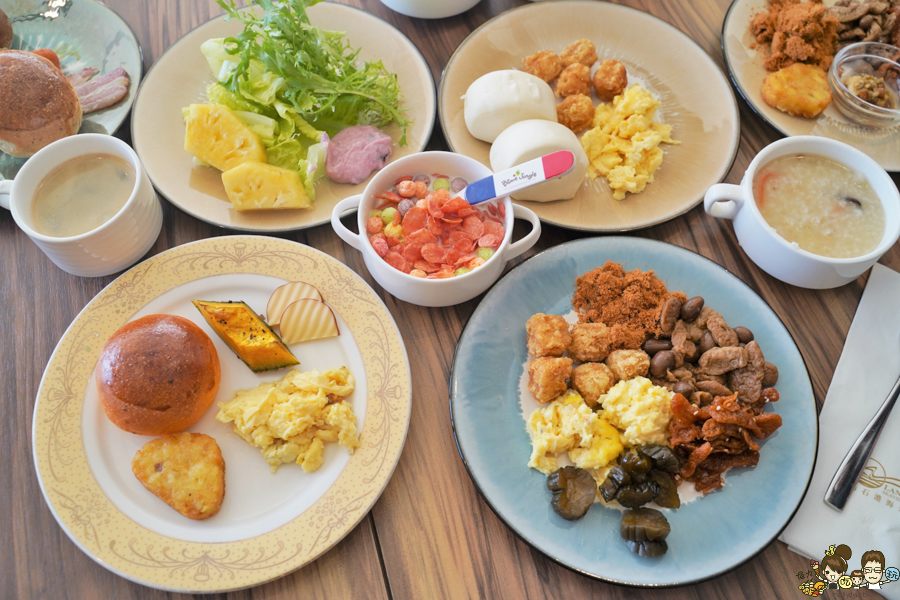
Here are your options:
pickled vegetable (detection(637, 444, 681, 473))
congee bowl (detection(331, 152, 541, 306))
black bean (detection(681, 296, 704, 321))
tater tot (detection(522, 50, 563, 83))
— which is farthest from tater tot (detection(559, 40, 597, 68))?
pickled vegetable (detection(637, 444, 681, 473))

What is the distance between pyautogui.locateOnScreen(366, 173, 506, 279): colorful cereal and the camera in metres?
1.75

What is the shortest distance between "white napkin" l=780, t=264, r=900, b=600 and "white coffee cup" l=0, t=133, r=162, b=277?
85.1 inches

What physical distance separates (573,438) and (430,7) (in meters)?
1.80

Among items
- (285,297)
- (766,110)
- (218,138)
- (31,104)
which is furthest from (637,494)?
(31,104)

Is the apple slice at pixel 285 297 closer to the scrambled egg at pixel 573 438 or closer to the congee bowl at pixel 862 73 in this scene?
the scrambled egg at pixel 573 438

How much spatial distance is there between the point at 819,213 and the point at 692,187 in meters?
0.42

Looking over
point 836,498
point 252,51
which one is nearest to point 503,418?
point 836,498

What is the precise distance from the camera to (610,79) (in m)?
2.22

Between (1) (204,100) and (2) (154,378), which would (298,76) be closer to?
(1) (204,100)

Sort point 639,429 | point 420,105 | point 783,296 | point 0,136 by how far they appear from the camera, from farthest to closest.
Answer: point 420,105, point 783,296, point 0,136, point 639,429

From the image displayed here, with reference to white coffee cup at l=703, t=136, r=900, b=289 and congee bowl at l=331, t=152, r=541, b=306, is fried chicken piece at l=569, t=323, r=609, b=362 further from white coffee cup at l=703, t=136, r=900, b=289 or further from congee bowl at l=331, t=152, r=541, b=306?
white coffee cup at l=703, t=136, r=900, b=289

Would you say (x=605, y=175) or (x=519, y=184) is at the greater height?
(x=519, y=184)

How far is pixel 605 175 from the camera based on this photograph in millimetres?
2104

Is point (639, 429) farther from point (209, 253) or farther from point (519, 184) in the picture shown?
point (209, 253)
